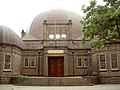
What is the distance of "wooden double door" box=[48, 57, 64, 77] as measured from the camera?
104 ft

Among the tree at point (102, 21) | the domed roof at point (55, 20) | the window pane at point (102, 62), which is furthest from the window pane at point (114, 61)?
the domed roof at point (55, 20)

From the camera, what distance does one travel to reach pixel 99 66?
90.0 ft

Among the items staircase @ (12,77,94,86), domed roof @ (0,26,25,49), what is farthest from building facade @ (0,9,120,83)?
staircase @ (12,77,94,86)

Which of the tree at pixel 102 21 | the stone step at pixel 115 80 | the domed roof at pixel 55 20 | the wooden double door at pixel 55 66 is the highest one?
the domed roof at pixel 55 20

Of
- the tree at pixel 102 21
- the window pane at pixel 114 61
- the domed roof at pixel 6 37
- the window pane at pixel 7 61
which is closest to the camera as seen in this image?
the tree at pixel 102 21

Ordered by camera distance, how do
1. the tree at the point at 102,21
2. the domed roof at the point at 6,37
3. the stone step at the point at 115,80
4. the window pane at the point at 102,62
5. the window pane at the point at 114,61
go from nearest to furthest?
the tree at the point at 102,21 < the stone step at the point at 115,80 < the window pane at the point at 114,61 < the domed roof at the point at 6,37 < the window pane at the point at 102,62

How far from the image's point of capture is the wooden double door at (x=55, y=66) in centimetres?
3170

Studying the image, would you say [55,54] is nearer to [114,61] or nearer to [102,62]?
[102,62]

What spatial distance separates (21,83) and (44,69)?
7303mm

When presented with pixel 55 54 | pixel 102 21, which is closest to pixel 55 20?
pixel 55 54

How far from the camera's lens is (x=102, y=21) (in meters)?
14.8

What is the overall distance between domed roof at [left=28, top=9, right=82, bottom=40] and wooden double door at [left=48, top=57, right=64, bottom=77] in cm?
657

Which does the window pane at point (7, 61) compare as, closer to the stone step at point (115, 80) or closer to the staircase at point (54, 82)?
the staircase at point (54, 82)

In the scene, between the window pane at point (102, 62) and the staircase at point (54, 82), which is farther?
the window pane at point (102, 62)
